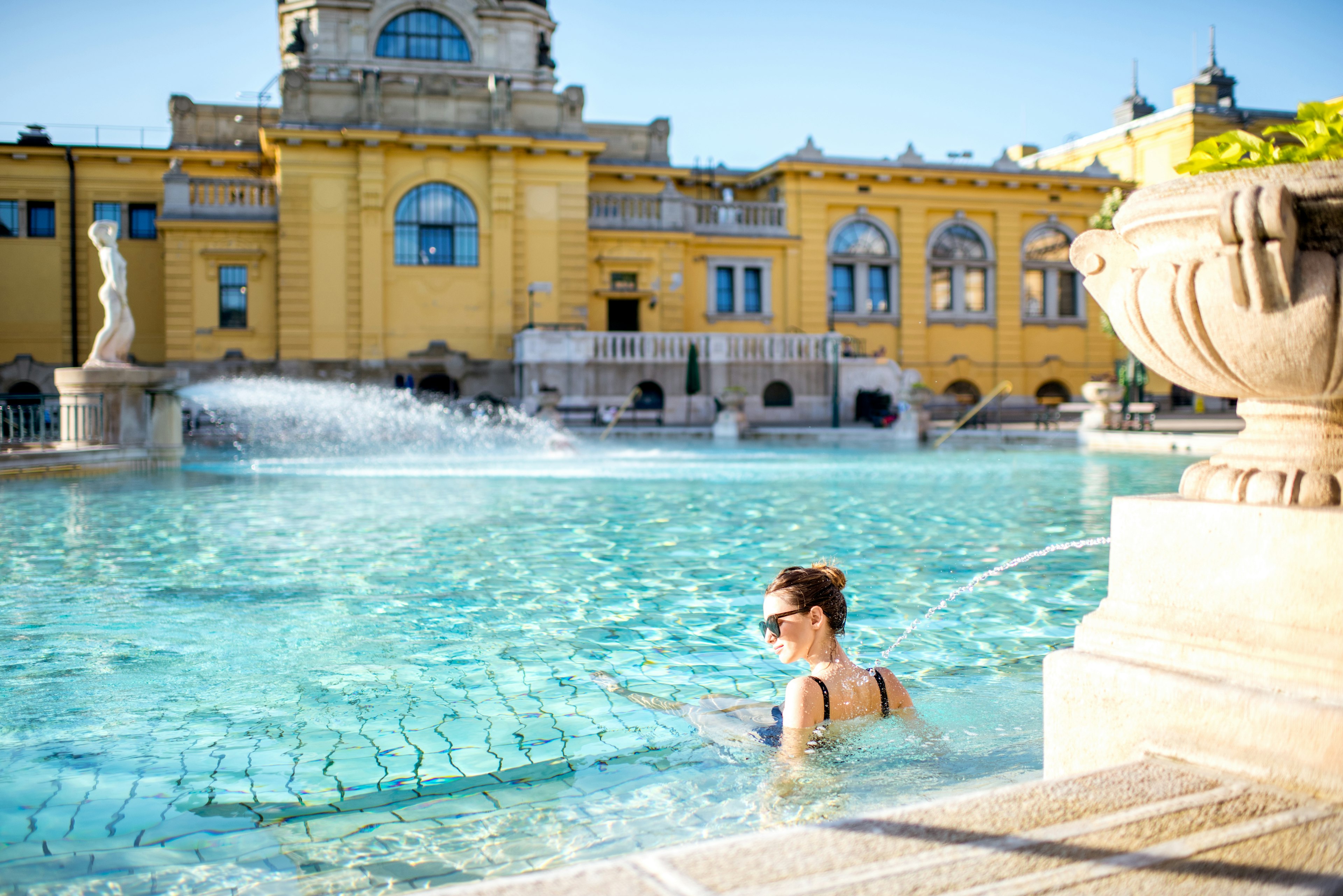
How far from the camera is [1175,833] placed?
2180mm

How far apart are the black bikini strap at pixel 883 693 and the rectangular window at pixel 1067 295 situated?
129ft

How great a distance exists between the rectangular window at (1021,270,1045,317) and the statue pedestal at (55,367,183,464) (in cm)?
3147

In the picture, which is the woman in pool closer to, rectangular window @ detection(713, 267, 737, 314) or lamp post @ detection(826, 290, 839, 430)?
lamp post @ detection(826, 290, 839, 430)

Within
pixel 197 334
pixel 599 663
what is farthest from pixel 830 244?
pixel 599 663

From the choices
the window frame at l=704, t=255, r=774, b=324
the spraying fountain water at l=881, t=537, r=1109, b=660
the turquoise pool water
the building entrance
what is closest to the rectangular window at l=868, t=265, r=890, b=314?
the window frame at l=704, t=255, r=774, b=324

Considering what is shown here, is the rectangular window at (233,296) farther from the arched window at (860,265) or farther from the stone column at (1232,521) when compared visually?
the stone column at (1232,521)

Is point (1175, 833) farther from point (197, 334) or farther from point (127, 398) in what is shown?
point (197, 334)

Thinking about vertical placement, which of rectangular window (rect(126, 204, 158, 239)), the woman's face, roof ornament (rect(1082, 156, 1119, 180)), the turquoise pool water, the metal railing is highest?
roof ornament (rect(1082, 156, 1119, 180))

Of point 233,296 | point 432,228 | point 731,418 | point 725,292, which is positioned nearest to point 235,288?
point 233,296

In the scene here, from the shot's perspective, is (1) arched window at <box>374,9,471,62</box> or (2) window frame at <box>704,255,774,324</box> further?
(2) window frame at <box>704,255,774,324</box>

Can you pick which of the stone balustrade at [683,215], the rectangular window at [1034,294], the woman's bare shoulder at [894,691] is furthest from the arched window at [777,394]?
the woman's bare shoulder at [894,691]

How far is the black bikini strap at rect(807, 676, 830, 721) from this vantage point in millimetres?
3797

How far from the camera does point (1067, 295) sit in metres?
40.7

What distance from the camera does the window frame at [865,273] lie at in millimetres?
37688
